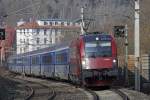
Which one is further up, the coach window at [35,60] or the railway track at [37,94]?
the coach window at [35,60]

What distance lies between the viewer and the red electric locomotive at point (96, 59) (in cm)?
2681

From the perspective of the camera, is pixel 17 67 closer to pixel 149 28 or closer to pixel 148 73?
pixel 149 28

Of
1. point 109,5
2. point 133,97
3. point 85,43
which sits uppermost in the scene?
point 109,5

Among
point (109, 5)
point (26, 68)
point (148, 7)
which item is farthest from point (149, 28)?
point (26, 68)

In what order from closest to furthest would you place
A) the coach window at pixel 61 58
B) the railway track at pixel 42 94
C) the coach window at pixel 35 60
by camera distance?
the railway track at pixel 42 94
the coach window at pixel 61 58
the coach window at pixel 35 60

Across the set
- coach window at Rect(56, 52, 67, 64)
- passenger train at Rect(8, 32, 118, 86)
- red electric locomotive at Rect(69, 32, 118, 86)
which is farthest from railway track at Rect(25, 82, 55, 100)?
coach window at Rect(56, 52, 67, 64)

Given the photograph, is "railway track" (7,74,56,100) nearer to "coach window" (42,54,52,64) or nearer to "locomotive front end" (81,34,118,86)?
"locomotive front end" (81,34,118,86)

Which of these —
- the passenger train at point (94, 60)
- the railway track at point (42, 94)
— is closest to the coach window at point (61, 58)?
the passenger train at point (94, 60)

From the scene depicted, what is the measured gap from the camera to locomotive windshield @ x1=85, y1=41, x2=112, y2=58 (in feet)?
89.7

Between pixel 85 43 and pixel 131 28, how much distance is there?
35504mm

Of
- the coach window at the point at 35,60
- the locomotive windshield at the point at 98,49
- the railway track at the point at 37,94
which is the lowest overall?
the railway track at the point at 37,94

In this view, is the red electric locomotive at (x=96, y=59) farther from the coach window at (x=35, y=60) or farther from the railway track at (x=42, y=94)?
the coach window at (x=35, y=60)

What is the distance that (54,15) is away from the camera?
297 ft

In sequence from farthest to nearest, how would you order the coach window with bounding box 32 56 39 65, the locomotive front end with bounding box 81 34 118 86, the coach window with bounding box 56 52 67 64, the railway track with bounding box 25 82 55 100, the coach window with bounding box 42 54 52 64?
the coach window with bounding box 32 56 39 65 → the coach window with bounding box 42 54 52 64 → the coach window with bounding box 56 52 67 64 → the locomotive front end with bounding box 81 34 118 86 → the railway track with bounding box 25 82 55 100
